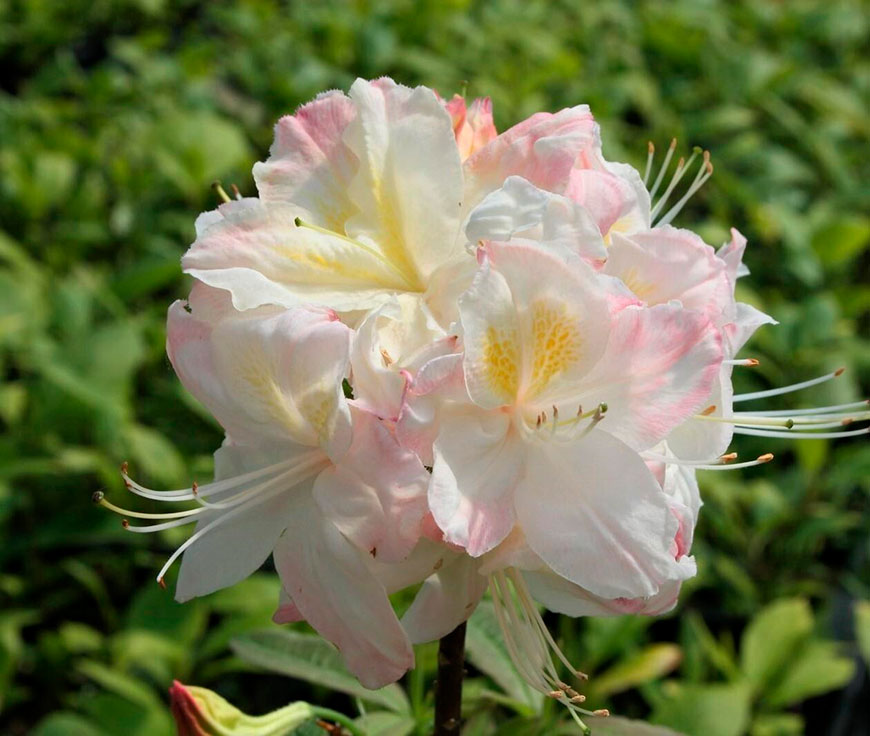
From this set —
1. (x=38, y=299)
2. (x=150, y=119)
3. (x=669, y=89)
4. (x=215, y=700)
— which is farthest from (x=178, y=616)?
(x=669, y=89)

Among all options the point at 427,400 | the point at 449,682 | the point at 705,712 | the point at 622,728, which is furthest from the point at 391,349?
the point at 705,712

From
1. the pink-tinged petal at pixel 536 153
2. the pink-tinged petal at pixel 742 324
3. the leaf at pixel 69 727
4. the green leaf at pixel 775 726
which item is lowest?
the green leaf at pixel 775 726

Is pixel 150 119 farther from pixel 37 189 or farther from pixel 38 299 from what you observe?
pixel 38 299

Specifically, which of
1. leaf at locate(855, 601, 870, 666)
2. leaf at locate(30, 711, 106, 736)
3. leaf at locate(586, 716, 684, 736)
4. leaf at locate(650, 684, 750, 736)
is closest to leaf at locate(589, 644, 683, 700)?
leaf at locate(650, 684, 750, 736)

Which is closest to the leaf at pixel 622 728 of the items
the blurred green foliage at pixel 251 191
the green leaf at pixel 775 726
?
the blurred green foliage at pixel 251 191

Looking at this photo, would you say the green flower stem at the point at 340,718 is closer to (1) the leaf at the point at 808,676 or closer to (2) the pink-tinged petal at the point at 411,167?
(2) the pink-tinged petal at the point at 411,167

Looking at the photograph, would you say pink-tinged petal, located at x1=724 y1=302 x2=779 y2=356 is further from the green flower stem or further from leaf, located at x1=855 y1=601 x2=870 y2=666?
leaf, located at x1=855 y1=601 x2=870 y2=666
